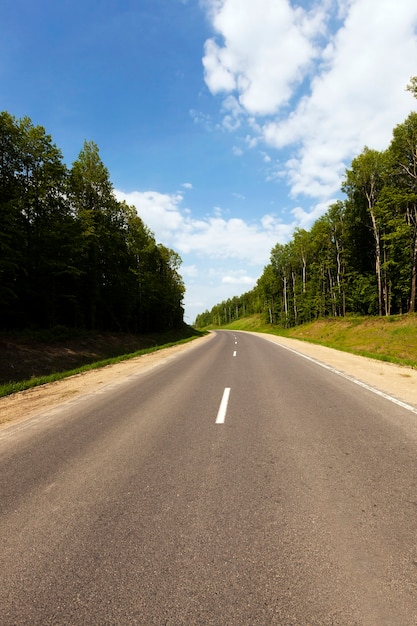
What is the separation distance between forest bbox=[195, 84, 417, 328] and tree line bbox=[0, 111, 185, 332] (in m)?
23.9

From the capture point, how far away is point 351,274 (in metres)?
39.2

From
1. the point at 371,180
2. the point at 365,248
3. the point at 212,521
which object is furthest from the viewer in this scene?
the point at 365,248

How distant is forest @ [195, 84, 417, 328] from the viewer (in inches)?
1006

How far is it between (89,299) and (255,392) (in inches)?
885

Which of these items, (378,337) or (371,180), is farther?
(371,180)

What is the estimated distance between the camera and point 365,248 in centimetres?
3972

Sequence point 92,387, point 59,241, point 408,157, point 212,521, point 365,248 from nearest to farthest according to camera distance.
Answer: point 212,521
point 92,387
point 59,241
point 408,157
point 365,248

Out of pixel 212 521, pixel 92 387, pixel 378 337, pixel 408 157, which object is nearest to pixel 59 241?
pixel 92 387

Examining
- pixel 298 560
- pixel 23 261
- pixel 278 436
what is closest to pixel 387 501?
pixel 298 560

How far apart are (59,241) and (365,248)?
118 feet

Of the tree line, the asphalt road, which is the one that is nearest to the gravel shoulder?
the asphalt road

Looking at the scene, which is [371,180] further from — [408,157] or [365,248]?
[365,248]

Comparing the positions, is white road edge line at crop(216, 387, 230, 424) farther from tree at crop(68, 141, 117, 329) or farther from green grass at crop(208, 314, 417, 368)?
tree at crop(68, 141, 117, 329)

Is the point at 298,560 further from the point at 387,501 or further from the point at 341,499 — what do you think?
the point at 387,501
